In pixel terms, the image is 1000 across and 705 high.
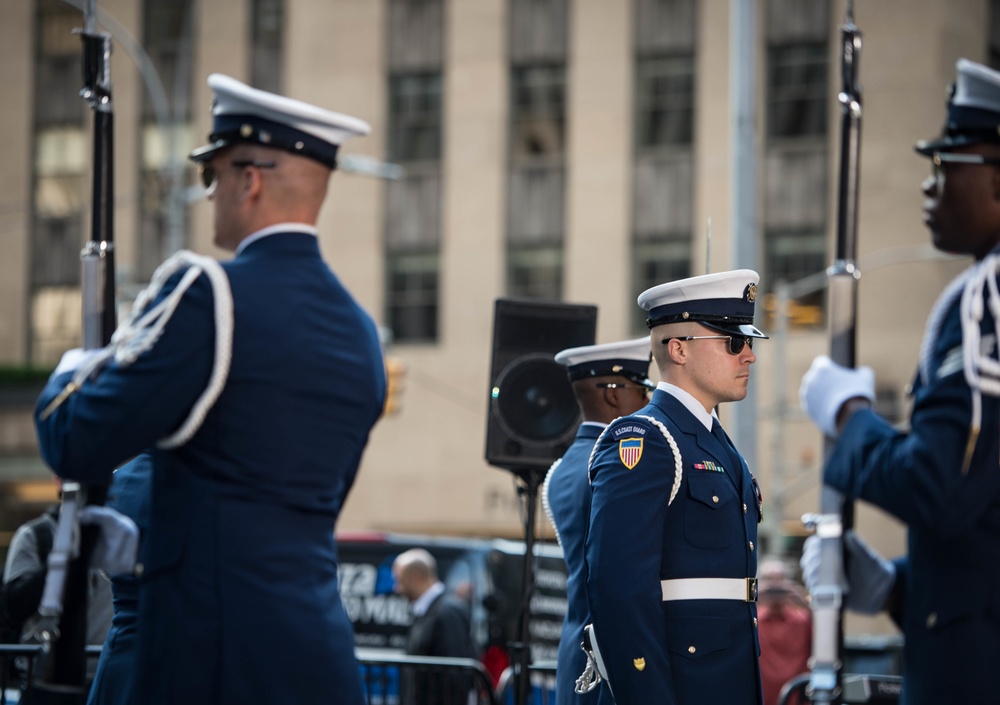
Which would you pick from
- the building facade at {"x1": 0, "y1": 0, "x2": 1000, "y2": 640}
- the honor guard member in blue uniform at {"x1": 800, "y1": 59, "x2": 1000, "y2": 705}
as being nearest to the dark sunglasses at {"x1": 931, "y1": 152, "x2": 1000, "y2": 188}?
the honor guard member in blue uniform at {"x1": 800, "y1": 59, "x2": 1000, "y2": 705}

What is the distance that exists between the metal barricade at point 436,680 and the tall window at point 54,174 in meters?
25.6

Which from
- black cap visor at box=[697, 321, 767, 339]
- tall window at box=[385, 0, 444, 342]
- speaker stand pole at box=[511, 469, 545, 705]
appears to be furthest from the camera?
tall window at box=[385, 0, 444, 342]

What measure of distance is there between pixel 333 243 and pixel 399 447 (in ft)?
14.7

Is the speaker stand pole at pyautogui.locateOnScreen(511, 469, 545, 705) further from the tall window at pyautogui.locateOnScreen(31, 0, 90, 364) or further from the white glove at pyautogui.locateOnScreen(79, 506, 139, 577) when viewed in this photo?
the tall window at pyautogui.locateOnScreen(31, 0, 90, 364)

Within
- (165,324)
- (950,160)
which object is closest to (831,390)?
(950,160)

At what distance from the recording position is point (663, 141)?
97.4 ft

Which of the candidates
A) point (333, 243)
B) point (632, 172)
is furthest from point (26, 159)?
point (632, 172)

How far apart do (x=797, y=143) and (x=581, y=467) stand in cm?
2444

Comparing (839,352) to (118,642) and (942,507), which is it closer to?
(942,507)

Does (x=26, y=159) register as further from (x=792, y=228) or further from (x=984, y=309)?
(x=984, y=309)

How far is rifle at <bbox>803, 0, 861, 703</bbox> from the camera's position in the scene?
363 centimetres

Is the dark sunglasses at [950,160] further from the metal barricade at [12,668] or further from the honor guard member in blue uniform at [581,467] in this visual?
the metal barricade at [12,668]

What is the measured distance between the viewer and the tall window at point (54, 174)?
32594 mm

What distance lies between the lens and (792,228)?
2880 centimetres
